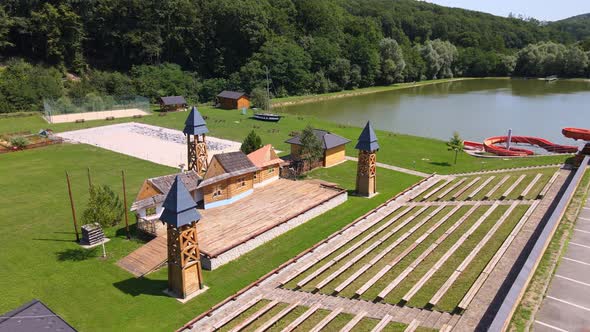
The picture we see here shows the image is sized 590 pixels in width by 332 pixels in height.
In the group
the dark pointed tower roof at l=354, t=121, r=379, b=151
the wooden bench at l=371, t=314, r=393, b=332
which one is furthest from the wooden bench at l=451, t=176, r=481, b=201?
the wooden bench at l=371, t=314, r=393, b=332

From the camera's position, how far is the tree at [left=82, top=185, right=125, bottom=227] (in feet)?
71.4

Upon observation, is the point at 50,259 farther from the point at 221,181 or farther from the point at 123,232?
the point at 221,181

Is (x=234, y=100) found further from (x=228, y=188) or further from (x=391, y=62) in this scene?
(x=391, y=62)

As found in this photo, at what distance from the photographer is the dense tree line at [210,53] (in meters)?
70.3

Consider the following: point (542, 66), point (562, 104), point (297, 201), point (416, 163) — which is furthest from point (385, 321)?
point (542, 66)

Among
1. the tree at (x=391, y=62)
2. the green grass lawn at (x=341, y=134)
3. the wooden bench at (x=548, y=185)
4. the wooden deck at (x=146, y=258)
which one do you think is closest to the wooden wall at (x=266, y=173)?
the wooden deck at (x=146, y=258)

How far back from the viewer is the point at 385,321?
13242mm

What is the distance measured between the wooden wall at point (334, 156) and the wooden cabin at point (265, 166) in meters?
5.56

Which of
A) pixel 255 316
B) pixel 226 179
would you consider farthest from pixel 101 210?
pixel 255 316

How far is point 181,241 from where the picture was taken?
1591cm

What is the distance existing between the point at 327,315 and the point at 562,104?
69.1 m

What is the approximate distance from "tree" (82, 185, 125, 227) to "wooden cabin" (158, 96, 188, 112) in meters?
39.3

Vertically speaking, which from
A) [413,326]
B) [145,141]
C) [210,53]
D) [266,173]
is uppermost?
[210,53]

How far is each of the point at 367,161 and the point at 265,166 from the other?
676 centimetres
